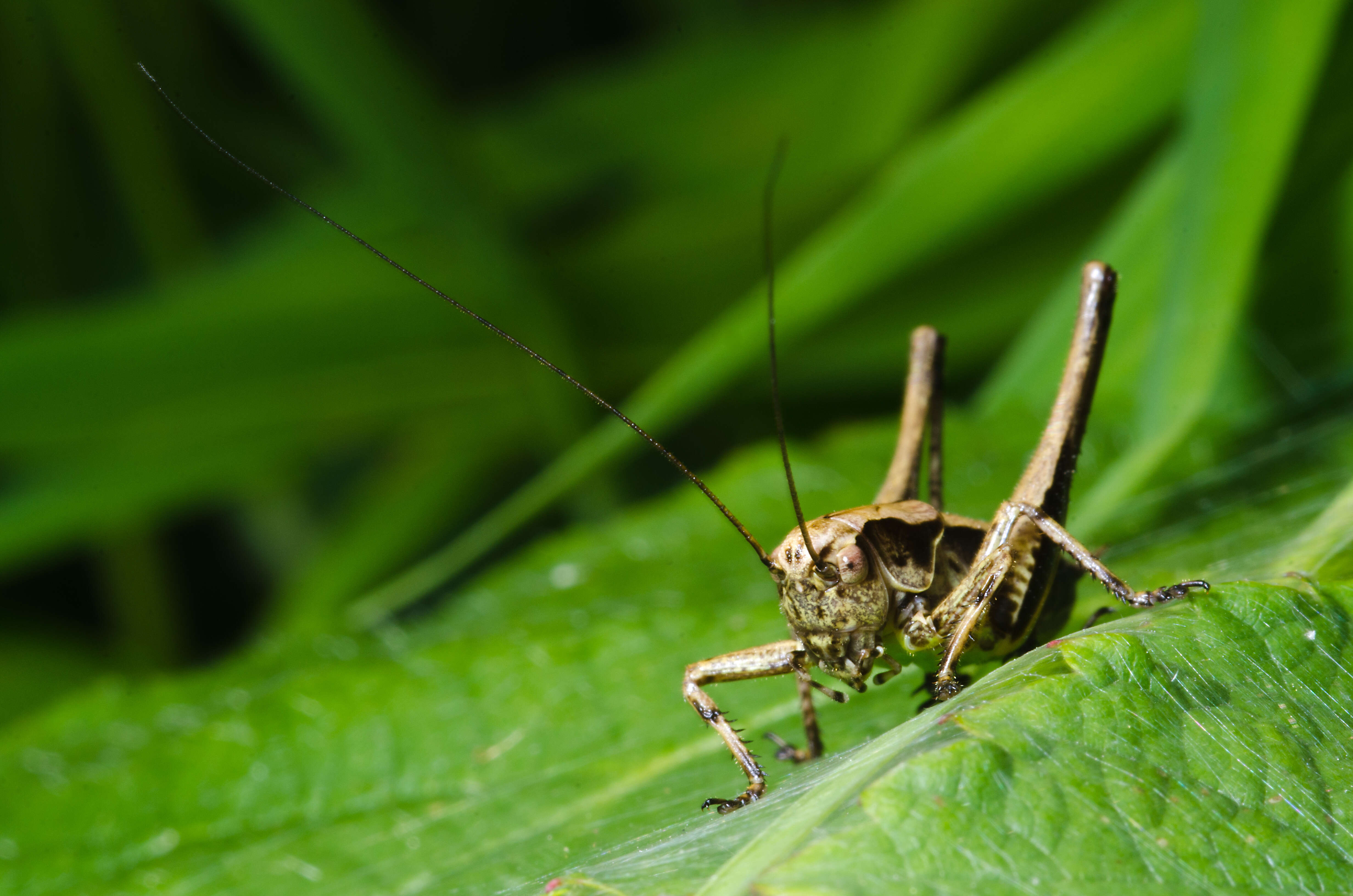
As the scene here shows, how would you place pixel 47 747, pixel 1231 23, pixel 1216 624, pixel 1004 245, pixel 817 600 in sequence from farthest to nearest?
pixel 1004 245, pixel 47 747, pixel 1231 23, pixel 817 600, pixel 1216 624

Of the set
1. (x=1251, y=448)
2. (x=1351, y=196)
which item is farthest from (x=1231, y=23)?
(x=1251, y=448)

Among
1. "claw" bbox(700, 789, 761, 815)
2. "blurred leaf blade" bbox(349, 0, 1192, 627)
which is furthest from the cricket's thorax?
"blurred leaf blade" bbox(349, 0, 1192, 627)

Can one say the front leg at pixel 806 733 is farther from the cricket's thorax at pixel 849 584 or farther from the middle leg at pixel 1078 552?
the middle leg at pixel 1078 552

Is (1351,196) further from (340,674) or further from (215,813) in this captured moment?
(215,813)

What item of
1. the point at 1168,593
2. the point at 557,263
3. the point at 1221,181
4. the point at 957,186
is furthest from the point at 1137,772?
the point at 557,263

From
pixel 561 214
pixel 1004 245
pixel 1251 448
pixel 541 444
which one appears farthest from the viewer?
pixel 561 214

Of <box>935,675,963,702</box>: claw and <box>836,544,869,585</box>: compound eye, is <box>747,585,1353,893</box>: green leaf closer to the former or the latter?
<box>935,675,963,702</box>: claw
